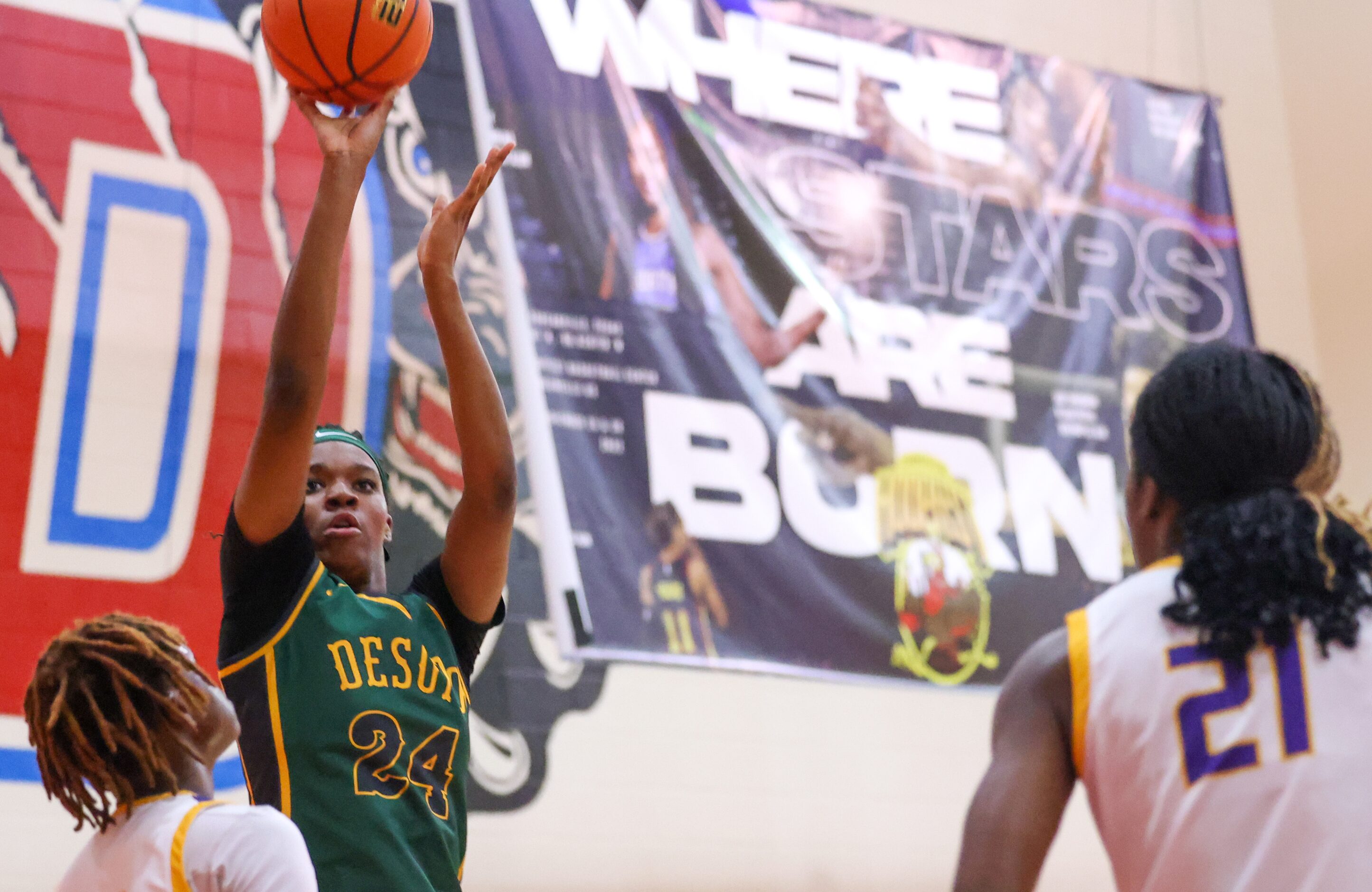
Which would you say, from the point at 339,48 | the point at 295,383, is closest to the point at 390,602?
the point at 295,383

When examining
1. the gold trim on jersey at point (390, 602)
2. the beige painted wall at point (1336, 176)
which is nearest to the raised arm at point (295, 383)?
the gold trim on jersey at point (390, 602)

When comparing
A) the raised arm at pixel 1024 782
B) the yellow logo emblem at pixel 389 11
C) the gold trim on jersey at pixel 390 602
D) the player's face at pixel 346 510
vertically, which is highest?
the yellow logo emblem at pixel 389 11

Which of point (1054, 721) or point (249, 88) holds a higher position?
point (249, 88)

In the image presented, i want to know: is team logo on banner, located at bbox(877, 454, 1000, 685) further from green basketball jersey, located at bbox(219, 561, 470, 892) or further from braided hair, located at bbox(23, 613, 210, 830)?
braided hair, located at bbox(23, 613, 210, 830)

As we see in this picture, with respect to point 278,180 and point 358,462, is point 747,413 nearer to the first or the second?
point 278,180

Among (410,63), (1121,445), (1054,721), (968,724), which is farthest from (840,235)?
(1054,721)

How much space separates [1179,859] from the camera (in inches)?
50.5

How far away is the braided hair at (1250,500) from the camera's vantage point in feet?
4.34

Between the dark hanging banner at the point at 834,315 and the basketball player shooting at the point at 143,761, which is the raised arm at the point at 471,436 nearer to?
the basketball player shooting at the point at 143,761

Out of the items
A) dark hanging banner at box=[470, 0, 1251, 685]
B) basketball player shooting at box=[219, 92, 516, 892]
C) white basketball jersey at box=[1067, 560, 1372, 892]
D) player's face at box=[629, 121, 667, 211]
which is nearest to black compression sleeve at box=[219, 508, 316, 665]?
basketball player shooting at box=[219, 92, 516, 892]

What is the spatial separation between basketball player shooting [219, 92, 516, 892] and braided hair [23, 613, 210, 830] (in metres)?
0.15

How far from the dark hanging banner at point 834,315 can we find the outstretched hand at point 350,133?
7.99 ft

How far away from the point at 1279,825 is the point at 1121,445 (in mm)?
4010

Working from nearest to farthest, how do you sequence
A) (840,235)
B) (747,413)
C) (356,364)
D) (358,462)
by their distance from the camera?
(358,462), (356,364), (747,413), (840,235)
